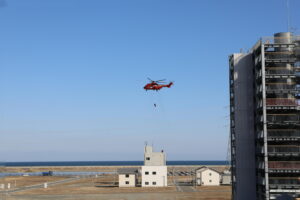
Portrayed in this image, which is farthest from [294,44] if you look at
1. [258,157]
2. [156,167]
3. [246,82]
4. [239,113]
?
[156,167]

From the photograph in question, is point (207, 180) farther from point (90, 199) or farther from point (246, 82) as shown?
point (246, 82)

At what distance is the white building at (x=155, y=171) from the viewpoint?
419 feet

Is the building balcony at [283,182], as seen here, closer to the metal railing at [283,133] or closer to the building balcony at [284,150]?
the building balcony at [284,150]

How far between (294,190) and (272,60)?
77.1ft

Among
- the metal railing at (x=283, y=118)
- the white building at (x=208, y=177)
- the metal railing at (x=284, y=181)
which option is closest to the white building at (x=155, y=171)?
the white building at (x=208, y=177)

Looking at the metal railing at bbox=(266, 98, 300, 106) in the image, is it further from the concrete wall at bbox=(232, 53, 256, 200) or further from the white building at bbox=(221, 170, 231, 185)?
the white building at bbox=(221, 170, 231, 185)

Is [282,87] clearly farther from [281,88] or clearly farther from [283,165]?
[283,165]

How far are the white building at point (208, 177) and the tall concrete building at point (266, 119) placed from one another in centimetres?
5533

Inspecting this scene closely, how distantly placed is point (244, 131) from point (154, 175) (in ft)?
191

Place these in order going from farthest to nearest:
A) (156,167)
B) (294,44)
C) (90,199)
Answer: (156,167)
(90,199)
(294,44)

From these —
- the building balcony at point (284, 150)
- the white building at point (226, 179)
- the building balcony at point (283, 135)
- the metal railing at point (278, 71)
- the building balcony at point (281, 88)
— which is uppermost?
the metal railing at point (278, 71)

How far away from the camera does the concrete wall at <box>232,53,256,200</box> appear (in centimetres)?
7494

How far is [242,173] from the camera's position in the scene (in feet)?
247

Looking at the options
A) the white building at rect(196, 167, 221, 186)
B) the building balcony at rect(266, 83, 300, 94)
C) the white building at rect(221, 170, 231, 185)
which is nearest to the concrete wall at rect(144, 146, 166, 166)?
the white building at rect(196, 167, 221, 186)
